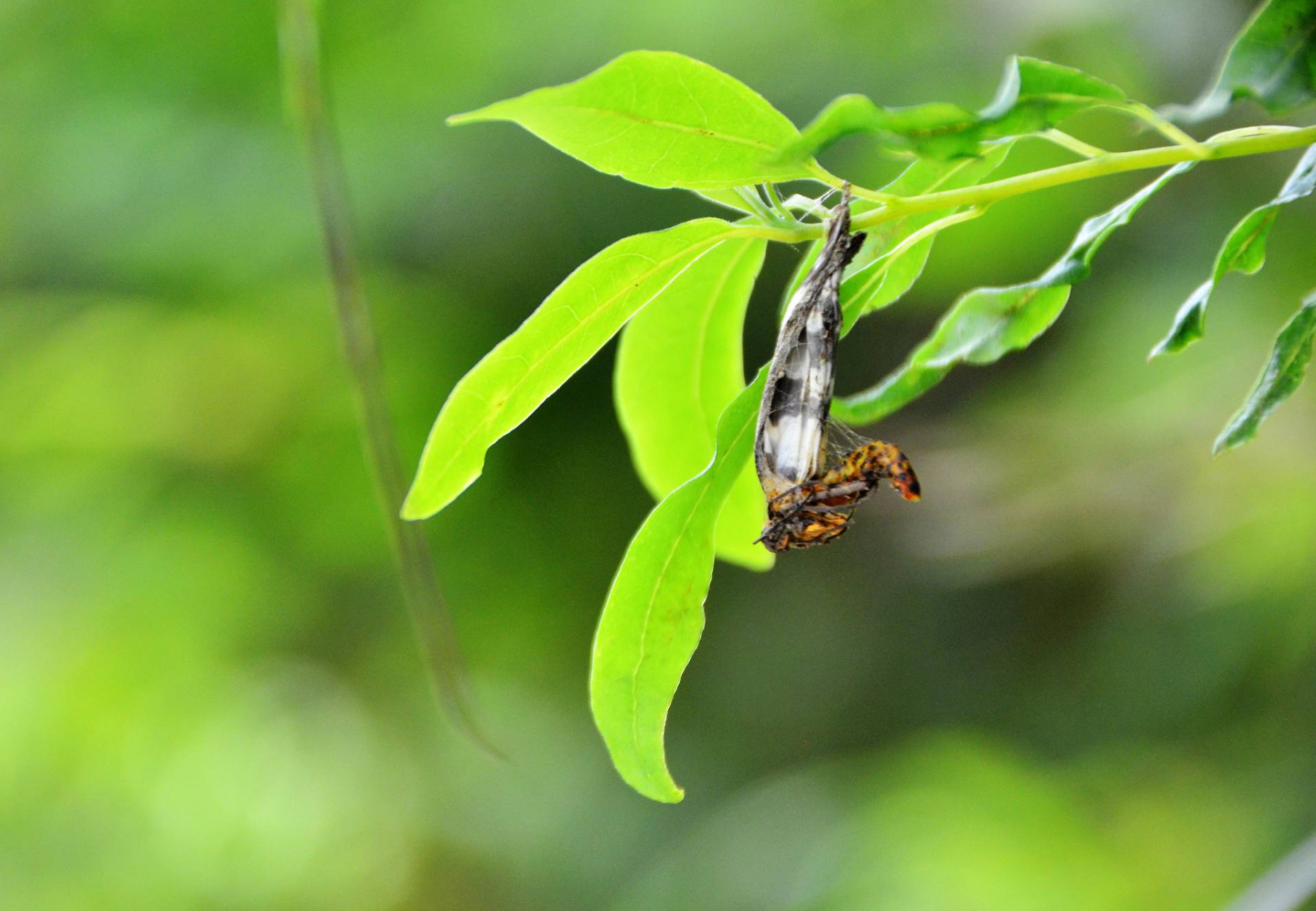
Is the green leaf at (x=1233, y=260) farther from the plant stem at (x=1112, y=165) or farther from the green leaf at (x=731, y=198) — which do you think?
the green leaf at (x=731, y=198)

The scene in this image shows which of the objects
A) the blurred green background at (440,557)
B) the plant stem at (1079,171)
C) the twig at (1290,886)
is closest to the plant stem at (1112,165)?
the plant stem at (1079,171)

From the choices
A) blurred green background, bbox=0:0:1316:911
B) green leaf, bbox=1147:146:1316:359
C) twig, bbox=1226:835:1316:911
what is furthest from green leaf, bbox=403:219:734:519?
blurred green background, bbox=0:0:1316:911

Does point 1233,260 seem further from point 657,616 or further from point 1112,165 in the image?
point 657,616

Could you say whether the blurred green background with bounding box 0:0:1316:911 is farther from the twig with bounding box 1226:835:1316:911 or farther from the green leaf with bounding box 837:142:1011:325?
the green leaf with bounding box 837:142:1011:325

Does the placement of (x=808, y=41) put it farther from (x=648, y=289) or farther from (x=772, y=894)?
(x=648, y=289)

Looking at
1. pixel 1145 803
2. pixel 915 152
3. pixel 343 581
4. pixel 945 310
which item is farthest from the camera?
pixel 343 581

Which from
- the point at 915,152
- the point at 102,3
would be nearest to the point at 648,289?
the point at 915,152
